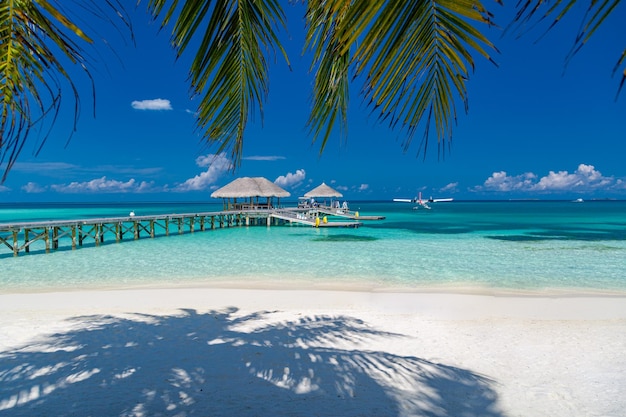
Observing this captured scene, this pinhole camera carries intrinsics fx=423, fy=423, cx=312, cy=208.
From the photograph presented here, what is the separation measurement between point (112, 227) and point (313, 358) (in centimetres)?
3086

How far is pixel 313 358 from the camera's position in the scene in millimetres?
4914

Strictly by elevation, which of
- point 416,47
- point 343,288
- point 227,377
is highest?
point 416,47

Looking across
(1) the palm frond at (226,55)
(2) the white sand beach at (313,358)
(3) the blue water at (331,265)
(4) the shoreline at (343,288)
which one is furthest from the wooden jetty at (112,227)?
(1) the palm frond at (226,55)

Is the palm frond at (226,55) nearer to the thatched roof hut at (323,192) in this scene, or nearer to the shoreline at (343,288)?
the shoreline at (343,288)

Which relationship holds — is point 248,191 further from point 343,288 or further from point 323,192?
point 343,288

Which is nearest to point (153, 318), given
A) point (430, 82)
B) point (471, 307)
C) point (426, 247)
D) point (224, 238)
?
point (471, 307)

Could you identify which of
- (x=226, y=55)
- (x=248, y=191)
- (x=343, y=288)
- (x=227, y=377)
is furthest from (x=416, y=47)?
(x=248, y=191)

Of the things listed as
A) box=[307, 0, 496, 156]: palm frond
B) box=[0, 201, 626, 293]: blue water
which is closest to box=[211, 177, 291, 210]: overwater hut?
box=[0, 201, 626, 293]: blue water

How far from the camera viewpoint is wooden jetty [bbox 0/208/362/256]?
1692 centimetres

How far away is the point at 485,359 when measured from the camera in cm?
496

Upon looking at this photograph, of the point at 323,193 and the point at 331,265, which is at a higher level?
the point at 323,193

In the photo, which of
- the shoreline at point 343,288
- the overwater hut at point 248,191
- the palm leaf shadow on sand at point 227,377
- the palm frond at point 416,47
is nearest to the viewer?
the palm frond at point 416,47

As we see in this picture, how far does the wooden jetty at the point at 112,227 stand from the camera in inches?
666

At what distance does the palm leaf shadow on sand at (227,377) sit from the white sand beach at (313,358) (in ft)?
0.06
